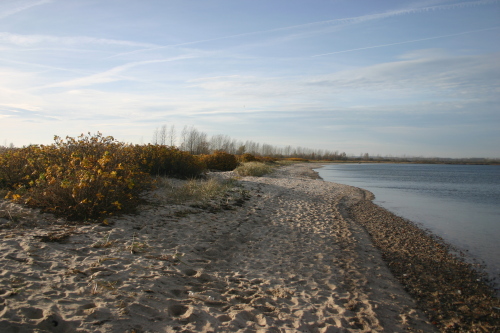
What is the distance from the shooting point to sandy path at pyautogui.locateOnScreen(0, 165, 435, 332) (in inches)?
132

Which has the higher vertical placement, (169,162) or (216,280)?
(169,162)

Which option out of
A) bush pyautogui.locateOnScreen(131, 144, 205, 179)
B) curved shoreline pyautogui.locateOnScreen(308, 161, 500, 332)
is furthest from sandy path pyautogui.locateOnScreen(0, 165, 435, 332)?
bush pyautogui.locateOnScreen(131, 144, 205, 179)

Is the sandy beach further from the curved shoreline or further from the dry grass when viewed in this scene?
the dry grass

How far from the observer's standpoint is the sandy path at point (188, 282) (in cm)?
335

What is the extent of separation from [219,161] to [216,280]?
70.5 feet

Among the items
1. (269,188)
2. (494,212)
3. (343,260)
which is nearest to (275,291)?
(343,260)

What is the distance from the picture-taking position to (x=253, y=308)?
3994 millimetres

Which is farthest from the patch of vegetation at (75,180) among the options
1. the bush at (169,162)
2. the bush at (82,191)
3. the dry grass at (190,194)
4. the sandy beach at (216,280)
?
the bush at (169,162)

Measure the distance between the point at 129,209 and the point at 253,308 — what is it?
4.64 meters

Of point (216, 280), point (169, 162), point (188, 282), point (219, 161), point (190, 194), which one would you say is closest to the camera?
point (188, 282)

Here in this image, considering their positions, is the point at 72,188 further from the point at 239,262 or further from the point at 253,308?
the point at 253,308

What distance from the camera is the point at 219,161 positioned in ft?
85.5

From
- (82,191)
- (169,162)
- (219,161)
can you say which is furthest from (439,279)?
(219,161)

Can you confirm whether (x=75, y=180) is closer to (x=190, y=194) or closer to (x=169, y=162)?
(x=190, y=194)
